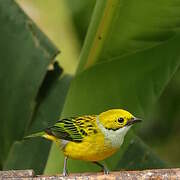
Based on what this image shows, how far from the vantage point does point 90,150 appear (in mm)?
4582

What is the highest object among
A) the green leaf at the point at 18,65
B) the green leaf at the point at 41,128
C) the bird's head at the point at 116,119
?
the bird's head at the point at 116,119

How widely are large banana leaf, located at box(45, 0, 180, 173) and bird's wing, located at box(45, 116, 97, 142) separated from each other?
A: 0.17 meters

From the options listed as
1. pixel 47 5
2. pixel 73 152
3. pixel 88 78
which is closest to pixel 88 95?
pixel 88 78

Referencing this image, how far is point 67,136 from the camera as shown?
15.6ft

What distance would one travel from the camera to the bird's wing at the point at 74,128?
4.73m

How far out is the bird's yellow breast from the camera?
4566mm

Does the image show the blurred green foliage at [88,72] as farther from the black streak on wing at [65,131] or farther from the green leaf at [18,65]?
the black streak on wing at [65,131]

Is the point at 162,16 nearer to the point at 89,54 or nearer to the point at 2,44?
the point at 89,54

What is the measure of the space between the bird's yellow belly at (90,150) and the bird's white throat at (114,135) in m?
0.04

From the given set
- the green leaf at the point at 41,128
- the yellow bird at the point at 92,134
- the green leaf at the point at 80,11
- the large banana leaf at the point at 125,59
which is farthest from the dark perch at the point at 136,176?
the green leaf at the point at 80,11

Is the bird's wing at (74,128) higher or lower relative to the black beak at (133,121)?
higher

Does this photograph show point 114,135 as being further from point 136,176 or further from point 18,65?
point 18,65

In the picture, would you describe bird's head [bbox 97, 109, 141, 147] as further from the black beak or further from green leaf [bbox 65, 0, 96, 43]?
green leaf [bbox 65, 0, 96, 43]

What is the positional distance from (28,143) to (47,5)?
2434 mm
